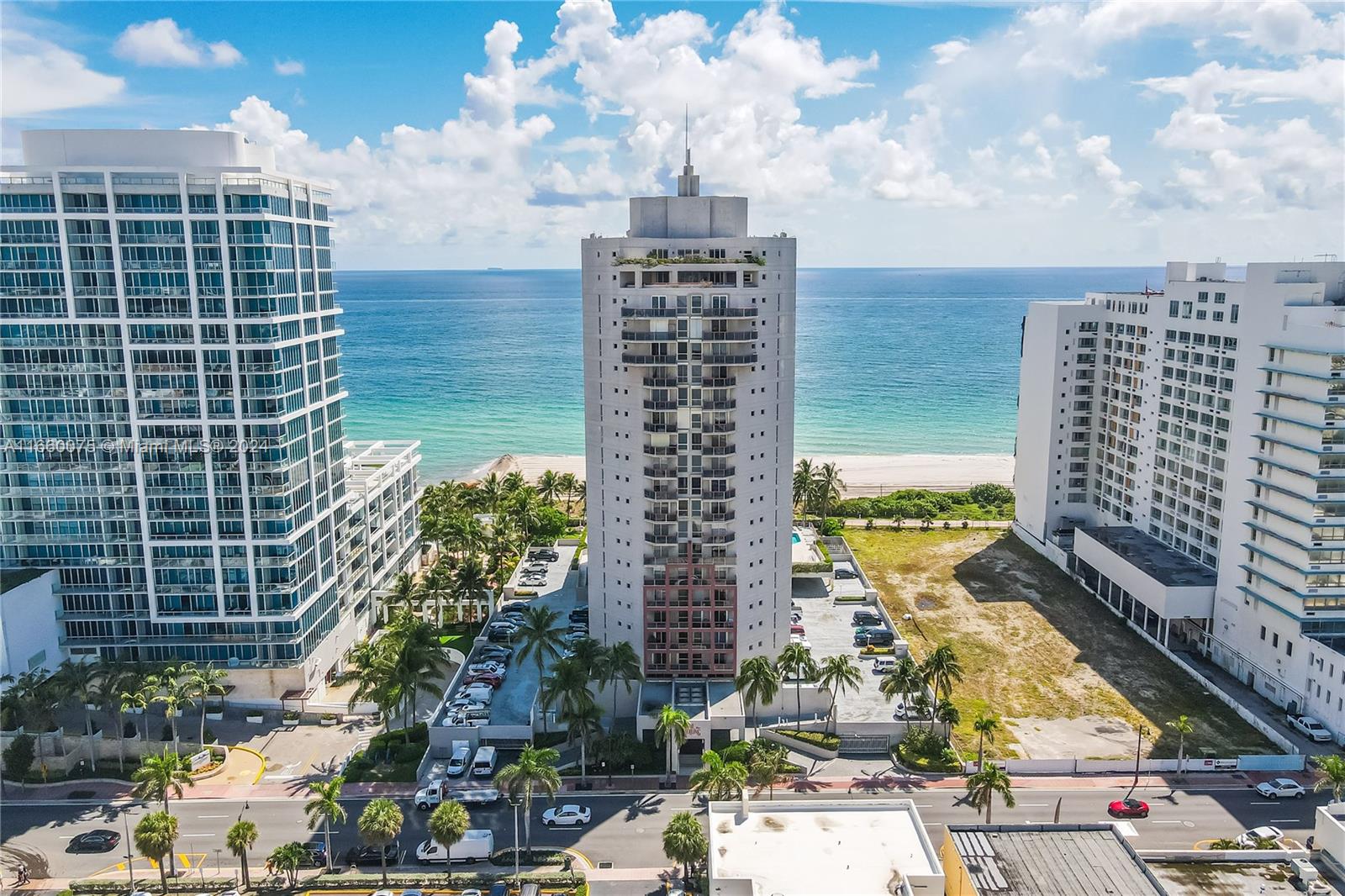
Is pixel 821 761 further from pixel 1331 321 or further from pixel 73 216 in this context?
pixel 73 216

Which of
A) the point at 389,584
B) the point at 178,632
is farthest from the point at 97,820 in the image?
the point at 389,584

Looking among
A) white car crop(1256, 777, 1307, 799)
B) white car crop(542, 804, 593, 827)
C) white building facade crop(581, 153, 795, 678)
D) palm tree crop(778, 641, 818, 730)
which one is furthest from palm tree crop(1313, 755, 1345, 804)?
white car crop(542, 804, 593, 827)

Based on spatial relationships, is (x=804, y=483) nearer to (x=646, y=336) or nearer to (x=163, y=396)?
(x=646, y=336)

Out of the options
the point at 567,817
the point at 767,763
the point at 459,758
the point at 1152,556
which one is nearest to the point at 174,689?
the point at 459,758

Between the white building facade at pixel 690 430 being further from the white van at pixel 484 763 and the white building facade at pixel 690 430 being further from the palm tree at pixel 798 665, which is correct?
the white van at pixel 484 763

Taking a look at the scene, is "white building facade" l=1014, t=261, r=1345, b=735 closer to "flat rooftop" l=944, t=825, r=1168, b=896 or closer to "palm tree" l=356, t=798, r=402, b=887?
"flat rooftop" l=944, t=825, r=1168, b=896

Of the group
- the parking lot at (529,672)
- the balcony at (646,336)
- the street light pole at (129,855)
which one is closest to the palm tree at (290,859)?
the street light pole at (129,855)
